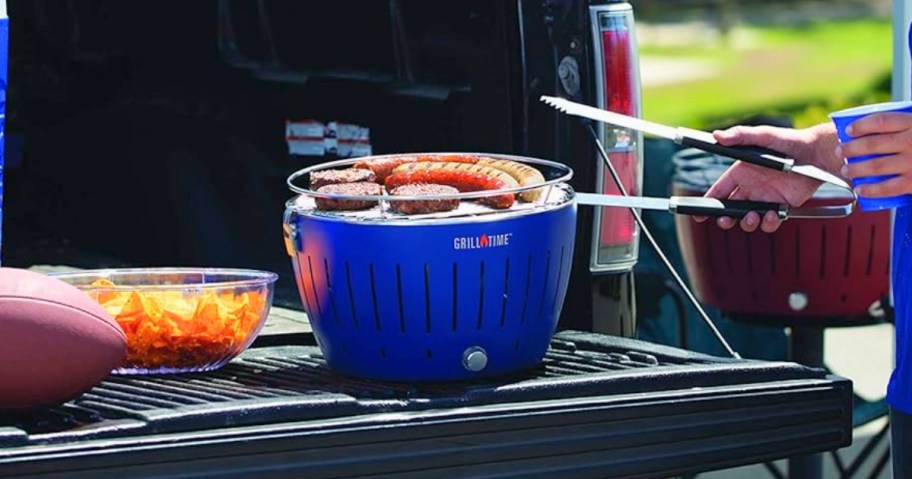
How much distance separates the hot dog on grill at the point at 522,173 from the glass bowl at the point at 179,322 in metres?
0.49

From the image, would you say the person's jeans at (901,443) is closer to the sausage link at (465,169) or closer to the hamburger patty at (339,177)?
the sausage link at (465,169)

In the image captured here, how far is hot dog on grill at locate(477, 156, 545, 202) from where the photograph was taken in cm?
290

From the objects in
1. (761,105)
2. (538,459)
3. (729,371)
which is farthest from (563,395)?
(761,105)

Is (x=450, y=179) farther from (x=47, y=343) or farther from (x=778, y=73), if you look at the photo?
(x=778, y=73)

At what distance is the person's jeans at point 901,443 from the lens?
322 centimetres

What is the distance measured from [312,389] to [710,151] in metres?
0.91

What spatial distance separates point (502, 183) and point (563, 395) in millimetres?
387

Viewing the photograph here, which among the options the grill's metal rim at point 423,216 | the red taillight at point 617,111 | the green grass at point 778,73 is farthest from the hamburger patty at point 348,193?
the green grass at point 778,73

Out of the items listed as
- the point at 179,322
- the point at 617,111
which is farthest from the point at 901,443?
the point at 179,322

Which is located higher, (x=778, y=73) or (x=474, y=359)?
(x=474, y=359)

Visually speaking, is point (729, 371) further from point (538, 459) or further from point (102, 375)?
point (102, 375)

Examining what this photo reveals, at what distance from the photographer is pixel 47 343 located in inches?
98.4

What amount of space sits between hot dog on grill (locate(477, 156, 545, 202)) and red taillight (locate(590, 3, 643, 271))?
47 centimetres

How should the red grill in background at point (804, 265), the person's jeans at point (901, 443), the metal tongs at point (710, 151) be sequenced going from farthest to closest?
the red grill in background at point (804, 265)
the person's jeans at point (901, 443)
the metal tongs at point (710, 151)
